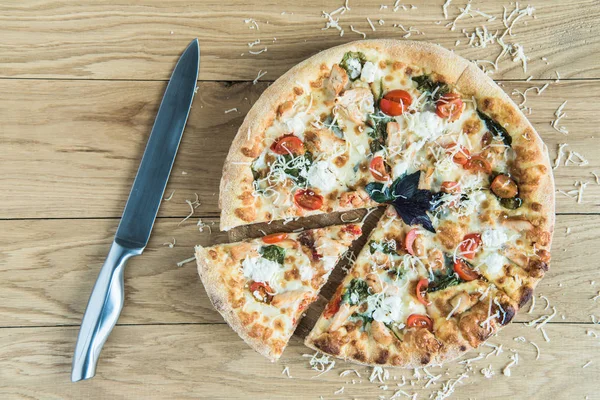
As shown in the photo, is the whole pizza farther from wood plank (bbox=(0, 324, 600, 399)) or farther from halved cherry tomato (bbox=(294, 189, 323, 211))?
wood plank (bbox=(0, 324, 600, 399))

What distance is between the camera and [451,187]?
13.2 ft

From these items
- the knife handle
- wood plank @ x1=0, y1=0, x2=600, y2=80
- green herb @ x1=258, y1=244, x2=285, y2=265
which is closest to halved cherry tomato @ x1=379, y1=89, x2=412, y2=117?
wood plank @ x1=0, y1=0, x2=600, y2=80

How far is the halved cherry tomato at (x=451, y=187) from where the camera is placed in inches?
159

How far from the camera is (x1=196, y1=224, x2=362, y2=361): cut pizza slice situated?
4066 mm

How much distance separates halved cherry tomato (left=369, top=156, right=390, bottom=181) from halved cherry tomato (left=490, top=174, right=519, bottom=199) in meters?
0.81

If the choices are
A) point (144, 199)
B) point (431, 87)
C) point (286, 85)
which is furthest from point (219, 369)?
point (431, 87)

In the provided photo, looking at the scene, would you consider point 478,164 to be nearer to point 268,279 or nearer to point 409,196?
point 409,196

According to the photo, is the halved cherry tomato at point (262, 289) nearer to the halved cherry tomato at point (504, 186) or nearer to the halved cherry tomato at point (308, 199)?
the halved cherry tomato at point (308, 199)

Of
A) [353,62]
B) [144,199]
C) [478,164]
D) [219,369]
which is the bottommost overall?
[219,369]

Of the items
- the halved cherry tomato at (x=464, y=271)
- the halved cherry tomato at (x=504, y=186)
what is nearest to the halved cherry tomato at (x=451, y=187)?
the halved cherry tomato at (x=504, y=186)

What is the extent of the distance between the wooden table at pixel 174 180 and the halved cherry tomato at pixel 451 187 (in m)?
0.98

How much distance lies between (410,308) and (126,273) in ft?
7.58

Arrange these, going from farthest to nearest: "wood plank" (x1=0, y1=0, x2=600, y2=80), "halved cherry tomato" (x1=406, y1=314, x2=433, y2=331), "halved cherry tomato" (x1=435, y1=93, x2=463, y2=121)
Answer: "wood plank" (x1=0, y1=0, x2=600, y2=80)
"halved cherry tomato" (x1=406, y1=314, x2=433, y2=331)
"halved cherry tomato" (x1=435, y1=93, x2=463, y2=121)

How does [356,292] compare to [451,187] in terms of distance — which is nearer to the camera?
[451,187]
